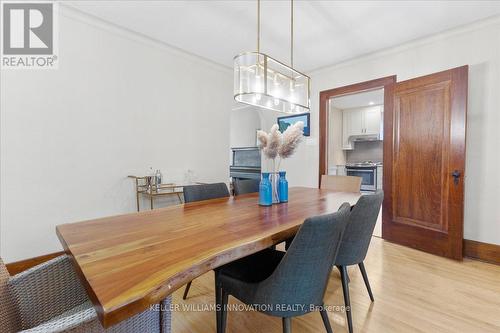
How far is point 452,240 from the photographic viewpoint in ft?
8.18

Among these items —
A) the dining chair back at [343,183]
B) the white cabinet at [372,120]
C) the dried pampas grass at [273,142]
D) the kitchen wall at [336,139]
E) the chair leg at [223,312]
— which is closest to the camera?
the chair leg at [223,312]

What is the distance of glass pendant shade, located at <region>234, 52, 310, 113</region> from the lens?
178cm

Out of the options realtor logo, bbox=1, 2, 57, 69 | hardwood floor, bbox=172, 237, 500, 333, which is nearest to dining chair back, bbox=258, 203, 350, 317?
hardwood floor, bbox=172, 237, 500, 333

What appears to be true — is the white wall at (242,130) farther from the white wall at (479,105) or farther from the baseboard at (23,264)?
the baseboard at (23,264)

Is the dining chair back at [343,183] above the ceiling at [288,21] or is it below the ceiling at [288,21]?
below

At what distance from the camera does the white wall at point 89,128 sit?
2.18 meters

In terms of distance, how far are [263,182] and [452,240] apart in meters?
2.25

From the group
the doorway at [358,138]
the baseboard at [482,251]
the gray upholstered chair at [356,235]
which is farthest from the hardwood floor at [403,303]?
the doorway at [358,138]

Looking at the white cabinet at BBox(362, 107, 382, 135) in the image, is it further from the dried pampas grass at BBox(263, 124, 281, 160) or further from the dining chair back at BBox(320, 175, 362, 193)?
the dried pampas grass at BBox(263, 124, 281, 160)

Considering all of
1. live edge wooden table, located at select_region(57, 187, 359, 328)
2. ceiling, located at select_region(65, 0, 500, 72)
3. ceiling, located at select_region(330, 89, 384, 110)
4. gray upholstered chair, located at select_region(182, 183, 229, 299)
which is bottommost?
live edge wooden table, located at select_region(57, 187, 359, 328)

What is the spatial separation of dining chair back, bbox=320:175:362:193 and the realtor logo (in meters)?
3.19

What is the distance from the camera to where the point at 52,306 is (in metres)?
1.03

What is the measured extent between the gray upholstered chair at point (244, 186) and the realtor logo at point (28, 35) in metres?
2.14

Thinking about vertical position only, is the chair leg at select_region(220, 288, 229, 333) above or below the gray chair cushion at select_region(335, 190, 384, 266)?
below
